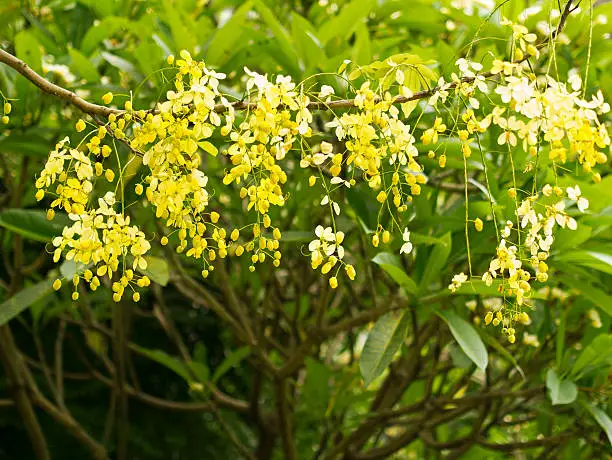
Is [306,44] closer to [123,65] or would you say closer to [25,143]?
[123,65]


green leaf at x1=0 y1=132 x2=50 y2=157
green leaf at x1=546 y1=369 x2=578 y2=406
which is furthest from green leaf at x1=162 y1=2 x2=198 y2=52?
green leaf at x1=546 y1=369 x2=578 y2=406

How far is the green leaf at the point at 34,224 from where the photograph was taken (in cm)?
116

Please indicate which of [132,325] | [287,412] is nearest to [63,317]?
[132,325]

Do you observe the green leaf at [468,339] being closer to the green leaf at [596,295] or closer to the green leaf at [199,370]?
the green leaf at [596,295]

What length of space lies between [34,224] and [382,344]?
0.51 m

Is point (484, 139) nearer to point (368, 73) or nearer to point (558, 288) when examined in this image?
point (558, 288)

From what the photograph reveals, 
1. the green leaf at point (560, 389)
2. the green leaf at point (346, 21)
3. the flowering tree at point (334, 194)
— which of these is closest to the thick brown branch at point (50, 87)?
the flowering tree at point (334, 194)

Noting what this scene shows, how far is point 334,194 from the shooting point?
1.32 metres

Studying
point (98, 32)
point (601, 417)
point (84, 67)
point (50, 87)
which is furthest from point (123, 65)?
point (601, 417)

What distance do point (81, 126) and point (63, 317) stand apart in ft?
3.55

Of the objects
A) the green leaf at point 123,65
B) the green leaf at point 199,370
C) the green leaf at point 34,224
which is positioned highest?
the green leaf at point 123,65

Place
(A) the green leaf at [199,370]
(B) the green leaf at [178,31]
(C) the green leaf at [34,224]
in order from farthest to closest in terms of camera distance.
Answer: (A) the green leaf at [199,370]
(B) the green leaf at [178,31]
(C) the green leaf at [34,224]

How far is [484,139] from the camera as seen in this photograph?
1322 mm

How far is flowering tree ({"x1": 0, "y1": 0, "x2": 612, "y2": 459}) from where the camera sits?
2.41 feet
